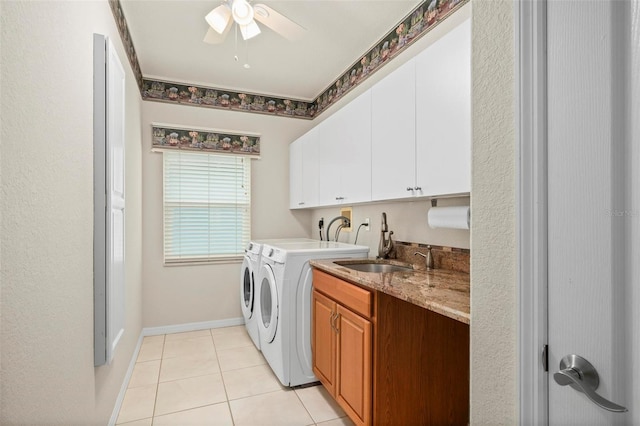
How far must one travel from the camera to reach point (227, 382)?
251cm

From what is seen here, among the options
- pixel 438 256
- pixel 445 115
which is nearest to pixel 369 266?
pixel 438 256

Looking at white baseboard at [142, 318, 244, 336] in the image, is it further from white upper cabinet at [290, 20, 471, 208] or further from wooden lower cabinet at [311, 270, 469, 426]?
wooden lower cabinet at [311, 270, 469, 426]

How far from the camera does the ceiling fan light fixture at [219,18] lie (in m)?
2.00

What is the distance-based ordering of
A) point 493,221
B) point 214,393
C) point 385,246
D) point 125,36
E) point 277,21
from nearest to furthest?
point 493,221
point 277,21
point 214,393
point 125,36
point 385,246

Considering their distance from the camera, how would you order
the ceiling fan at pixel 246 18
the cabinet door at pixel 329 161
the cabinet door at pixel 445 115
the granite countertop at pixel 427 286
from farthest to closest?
1. the cabinet door at pixel 329 161
2. the ceiling fan at pixel 246 18
3. the cabinet door at pixel 445 115
4. the granite countertop at pixel 427 286

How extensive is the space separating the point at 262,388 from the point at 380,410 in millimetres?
1079

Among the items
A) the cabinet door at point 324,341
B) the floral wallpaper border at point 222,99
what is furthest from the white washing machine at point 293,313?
the floral wallpaper border at point 222,99

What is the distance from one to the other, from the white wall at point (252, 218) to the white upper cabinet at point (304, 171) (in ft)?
0.67

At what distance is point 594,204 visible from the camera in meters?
0.72

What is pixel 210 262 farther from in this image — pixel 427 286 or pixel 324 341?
pixel 427 286

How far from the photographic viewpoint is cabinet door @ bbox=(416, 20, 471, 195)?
151 cm

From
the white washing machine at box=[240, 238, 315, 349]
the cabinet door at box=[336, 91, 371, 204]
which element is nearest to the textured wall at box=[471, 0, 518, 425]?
the cabinet door at box=[336, 91, 371, 204]

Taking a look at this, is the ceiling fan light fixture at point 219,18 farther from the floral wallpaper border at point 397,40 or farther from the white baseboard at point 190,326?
the white baseboard at point 190,326

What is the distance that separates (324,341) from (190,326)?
208 centimetres
